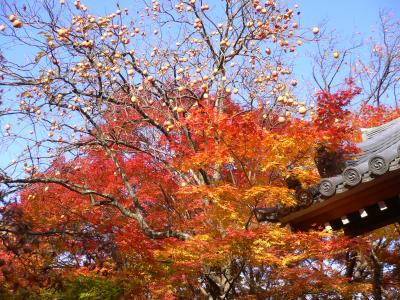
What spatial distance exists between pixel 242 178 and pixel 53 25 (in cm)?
622

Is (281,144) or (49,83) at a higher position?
(49,83)

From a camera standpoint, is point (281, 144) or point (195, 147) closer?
point (281, 144)

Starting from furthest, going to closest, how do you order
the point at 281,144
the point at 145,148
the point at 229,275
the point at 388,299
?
the point at 388,299 < the point at 145,148 < the point at 229,275 < the point at 281,144

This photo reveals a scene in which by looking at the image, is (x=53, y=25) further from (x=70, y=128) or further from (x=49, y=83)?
(x=70, y=128)

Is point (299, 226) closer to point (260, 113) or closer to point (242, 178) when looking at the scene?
point (242, 178)

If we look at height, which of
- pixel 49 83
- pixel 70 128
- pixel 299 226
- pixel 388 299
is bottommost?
pixel 388 299

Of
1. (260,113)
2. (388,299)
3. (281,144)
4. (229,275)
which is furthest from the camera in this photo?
(388,299)

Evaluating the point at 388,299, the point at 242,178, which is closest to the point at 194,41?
the point at 242,178

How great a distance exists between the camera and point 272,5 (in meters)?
11.1

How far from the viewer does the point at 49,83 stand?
975cm

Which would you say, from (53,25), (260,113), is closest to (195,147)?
(260,113)

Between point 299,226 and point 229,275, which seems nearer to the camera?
point 299,226

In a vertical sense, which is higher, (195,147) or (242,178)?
(195,147)

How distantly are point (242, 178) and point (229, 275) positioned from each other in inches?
99.1
